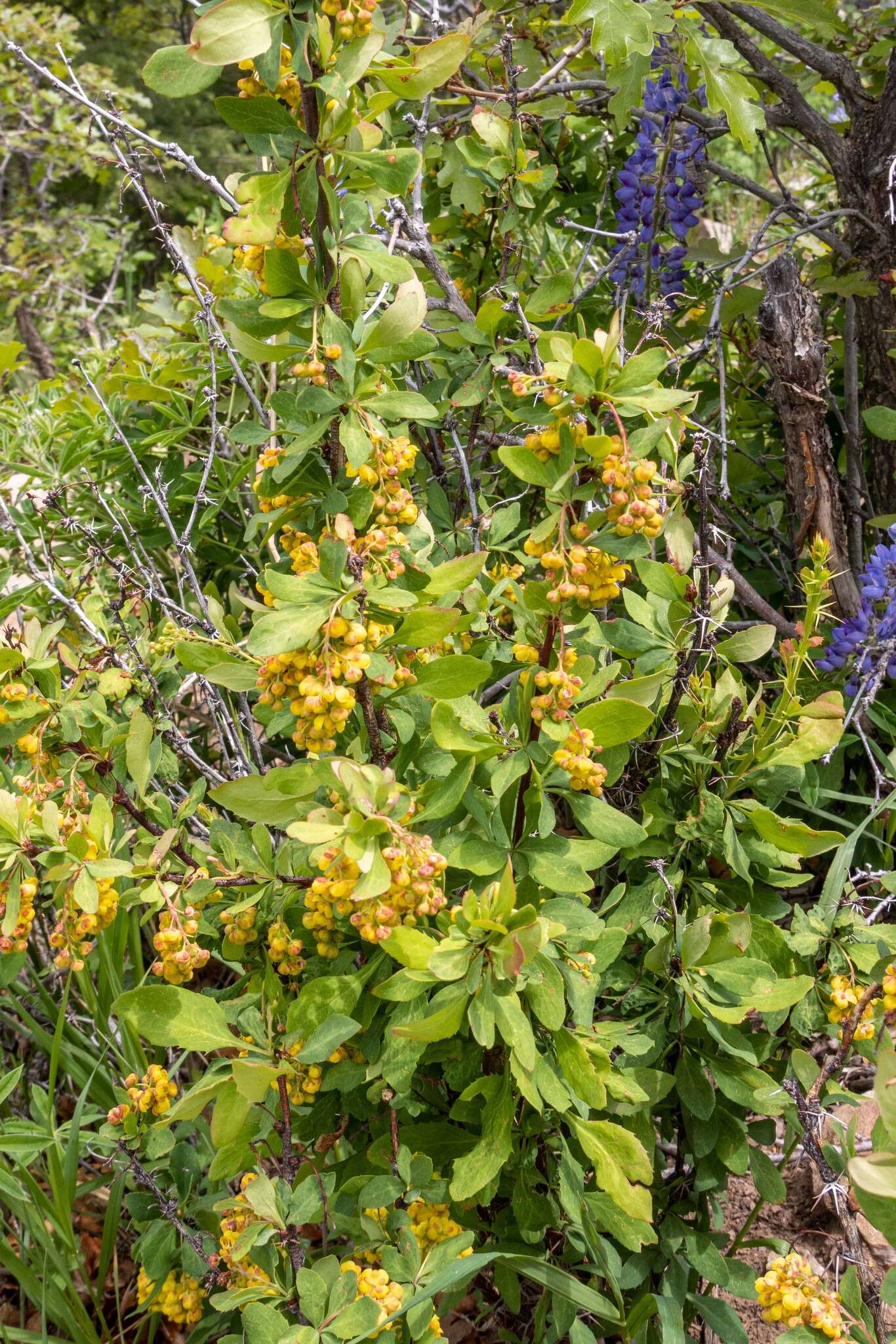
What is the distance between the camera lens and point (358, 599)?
1.04 meters

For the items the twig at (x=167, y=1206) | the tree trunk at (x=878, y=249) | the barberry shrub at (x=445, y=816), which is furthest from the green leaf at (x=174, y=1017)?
the tree trunk at (x=878, y=249)

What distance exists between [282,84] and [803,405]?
44.6 inches

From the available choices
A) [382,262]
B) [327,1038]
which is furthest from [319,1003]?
[382,262]

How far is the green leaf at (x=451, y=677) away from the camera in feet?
3.53

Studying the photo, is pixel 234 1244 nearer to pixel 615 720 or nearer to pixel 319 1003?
pixel 319 1003

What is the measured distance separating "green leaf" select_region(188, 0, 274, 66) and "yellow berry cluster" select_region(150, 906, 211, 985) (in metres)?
0.84

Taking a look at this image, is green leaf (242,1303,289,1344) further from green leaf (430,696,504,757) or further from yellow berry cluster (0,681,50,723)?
yellow berry cluster (0,681,50,723)

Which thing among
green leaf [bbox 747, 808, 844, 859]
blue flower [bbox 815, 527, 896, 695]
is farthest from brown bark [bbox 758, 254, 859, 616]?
green leaf [bbox 747, 808, 844, 859]

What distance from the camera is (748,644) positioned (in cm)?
136

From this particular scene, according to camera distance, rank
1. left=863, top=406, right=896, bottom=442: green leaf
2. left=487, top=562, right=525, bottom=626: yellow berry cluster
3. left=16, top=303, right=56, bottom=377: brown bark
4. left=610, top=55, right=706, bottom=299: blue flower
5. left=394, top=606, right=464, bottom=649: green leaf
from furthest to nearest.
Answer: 1. left=16, top=303, right=56, bottom=377: brown bark
2. left=610, top=55, right=706, bottom=299: blue flower
3. left=863, top=406, right=896, bottom=442: green leaf
4. left=487, top=562, right=525, bottom=626: yellow berry cluster
5. left=394, top=606, right=464, bottom=649: green leaf

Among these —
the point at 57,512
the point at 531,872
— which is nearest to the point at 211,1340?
the point at 531,872

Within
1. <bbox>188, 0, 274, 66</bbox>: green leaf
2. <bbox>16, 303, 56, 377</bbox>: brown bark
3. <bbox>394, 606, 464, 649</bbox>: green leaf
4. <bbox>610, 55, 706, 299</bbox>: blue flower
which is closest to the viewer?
<bbox>188, 0, 274, 66</bbox>: green leaf

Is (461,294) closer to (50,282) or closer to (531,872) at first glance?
(531,872)

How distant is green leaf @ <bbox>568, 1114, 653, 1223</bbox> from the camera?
107 cm
